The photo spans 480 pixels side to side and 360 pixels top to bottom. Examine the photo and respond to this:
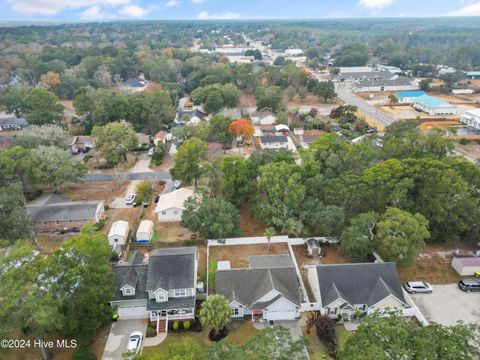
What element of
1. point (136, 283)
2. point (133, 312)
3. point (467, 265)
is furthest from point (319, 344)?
point (467, 265)

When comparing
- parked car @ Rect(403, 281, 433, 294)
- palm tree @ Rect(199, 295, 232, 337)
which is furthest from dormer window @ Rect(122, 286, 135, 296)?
parked car @ Rect(403, 281, 433, 294)

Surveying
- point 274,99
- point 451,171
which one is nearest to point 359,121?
point 274,99

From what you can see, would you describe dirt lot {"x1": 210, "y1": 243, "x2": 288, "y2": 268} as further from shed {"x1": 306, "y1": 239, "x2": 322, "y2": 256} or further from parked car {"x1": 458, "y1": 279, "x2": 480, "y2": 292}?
parked car {"x1": 458, "y1": 279, "x2": 480, "y2": 292}

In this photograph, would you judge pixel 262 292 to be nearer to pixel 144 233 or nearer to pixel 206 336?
pixel 206 336

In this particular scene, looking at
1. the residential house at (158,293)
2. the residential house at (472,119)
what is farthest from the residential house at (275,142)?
the residential house at (472,119)

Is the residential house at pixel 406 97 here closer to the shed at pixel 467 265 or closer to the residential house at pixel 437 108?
the residential house at pixel 437 108

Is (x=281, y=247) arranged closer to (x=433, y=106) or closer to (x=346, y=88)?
(x=433, y=106)
